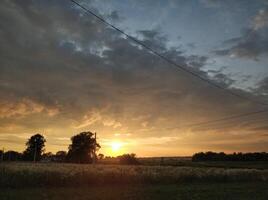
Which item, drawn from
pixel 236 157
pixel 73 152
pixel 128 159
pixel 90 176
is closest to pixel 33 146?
pixel 73 152

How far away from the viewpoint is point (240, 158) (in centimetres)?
12394

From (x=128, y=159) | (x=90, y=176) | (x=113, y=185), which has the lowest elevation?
(x=113, y=185)

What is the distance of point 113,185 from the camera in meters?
32.7

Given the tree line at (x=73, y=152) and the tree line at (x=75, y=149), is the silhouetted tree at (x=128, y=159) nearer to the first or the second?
the tree line at (x=73, y=152)

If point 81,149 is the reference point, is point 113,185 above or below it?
below

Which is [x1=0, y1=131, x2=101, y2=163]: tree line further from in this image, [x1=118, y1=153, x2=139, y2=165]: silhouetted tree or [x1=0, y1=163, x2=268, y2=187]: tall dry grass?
[x1=0, y1=163, x2=268, y2=187]: tall dry grass

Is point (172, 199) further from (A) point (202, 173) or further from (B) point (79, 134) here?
(B) point (79, 134)

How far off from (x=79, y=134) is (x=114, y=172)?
8011 centimetres

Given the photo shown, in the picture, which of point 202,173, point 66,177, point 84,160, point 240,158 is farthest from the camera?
point 240,158

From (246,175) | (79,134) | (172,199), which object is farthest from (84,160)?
(172,199)

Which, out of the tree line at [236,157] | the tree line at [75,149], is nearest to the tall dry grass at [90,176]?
the tree line at [75,149]

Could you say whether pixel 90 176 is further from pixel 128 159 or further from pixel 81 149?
pixel 81 149

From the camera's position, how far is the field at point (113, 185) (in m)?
24.5

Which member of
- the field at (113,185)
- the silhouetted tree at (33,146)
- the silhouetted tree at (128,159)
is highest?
the silhouetted tree at (33,146)
